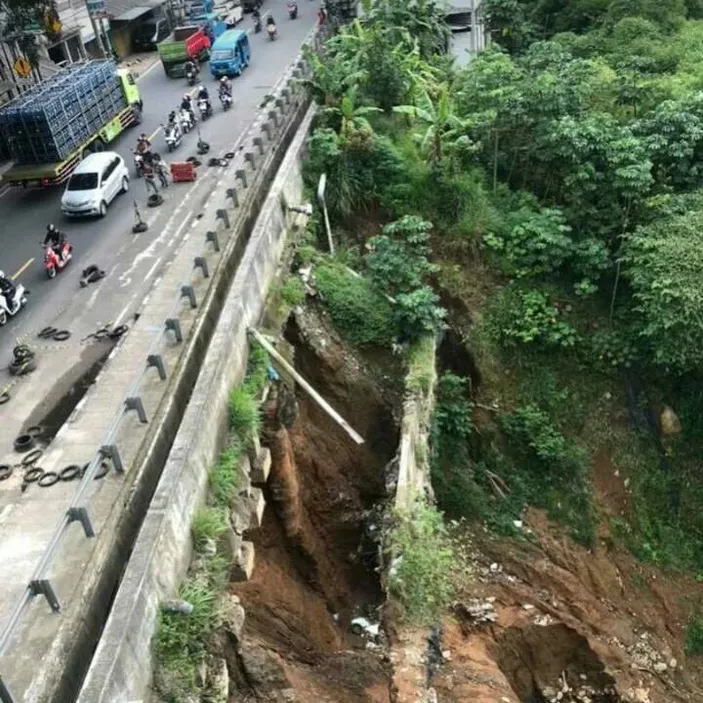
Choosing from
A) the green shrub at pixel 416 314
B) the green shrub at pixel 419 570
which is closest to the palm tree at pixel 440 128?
the green shrub at pixel 416 314

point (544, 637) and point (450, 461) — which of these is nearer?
point (544, 637)

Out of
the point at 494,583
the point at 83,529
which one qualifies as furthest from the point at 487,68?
the point at 83,529

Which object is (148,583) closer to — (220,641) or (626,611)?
(220,641)

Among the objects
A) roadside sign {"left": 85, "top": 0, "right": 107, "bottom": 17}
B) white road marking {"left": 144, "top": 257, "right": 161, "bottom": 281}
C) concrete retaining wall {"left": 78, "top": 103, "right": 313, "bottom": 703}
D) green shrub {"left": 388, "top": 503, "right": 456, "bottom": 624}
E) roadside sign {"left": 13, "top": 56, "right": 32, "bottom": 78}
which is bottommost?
green shrub {"left": 388, "top": 503, "right": 456, "bottom": 624}

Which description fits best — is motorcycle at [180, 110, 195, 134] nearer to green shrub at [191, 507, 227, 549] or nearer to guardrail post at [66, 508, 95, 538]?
green shrub at [191, 507, 227, 549]

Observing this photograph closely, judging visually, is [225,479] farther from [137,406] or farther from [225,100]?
[225,100]

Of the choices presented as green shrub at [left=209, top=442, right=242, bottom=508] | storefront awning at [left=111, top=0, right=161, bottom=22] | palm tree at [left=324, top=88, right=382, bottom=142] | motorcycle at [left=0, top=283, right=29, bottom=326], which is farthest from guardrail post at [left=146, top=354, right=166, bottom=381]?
storefront awning at [left=111, top=0, right=161, bottom=22]

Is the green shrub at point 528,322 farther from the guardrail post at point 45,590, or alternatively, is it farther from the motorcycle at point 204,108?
the motorcycle at point 204,108
